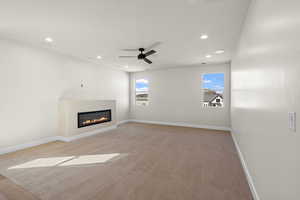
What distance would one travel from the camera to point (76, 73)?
4.78 m

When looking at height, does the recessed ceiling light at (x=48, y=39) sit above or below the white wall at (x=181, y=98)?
above

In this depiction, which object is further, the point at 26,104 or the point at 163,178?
the point at 26,104

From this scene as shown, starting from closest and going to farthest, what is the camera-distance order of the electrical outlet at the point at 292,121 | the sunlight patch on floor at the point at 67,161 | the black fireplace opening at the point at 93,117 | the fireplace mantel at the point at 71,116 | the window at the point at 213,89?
the electrical outlet at the point at 292,121 → the sunlight patch on floor at the point at 67,161 → the fireplace mantel at the point at 71,116 → the black fireplace opening at the point at 93,117 → the window at the point at 213,89

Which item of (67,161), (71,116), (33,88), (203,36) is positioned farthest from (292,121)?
(33,88)

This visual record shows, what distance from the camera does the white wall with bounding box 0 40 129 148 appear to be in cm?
322

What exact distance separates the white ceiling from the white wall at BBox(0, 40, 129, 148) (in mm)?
448

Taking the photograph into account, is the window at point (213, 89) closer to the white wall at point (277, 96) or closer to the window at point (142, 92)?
the window at point (142, 92)

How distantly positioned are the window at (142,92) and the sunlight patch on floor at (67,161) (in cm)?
434

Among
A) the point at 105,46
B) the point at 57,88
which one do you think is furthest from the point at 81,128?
the point at 105,46

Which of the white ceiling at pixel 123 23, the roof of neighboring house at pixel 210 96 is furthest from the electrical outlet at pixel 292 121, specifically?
the roof of neighboring house at pixel 210 96

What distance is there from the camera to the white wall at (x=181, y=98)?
18.1 ft

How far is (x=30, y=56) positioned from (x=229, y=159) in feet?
18.2

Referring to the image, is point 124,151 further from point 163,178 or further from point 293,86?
point 293,86

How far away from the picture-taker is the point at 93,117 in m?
4.96
